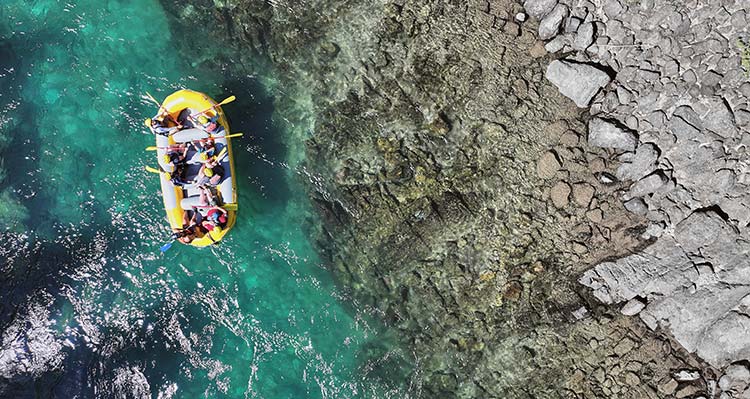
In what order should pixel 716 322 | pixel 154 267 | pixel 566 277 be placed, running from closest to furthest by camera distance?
pixel 716 322 → pixel 566 277 → pixel 154 267

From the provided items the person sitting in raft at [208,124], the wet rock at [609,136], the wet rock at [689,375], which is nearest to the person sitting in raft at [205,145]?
the person sitting in raft at [208,124]

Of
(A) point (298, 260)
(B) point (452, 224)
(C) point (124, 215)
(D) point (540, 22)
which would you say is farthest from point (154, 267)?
(D) point (540, 22)

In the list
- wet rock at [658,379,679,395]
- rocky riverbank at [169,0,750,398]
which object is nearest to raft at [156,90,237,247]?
rocky riverbank at [169,0,750,398]

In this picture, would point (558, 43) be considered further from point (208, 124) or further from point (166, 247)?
point (166, 247)

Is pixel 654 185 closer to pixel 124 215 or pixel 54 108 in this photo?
pixel 124 215

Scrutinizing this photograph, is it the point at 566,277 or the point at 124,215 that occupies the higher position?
the point at 566,277

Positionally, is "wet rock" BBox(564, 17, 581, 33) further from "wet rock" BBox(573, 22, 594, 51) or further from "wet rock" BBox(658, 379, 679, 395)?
"wet rock" BBox(658, 379, 679, 395)
